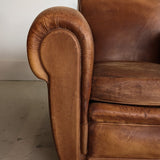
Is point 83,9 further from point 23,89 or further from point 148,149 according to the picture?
point 23,89

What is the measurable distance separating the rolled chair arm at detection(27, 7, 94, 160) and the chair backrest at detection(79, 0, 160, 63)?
A: 0.54m

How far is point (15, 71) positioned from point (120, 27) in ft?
5.11

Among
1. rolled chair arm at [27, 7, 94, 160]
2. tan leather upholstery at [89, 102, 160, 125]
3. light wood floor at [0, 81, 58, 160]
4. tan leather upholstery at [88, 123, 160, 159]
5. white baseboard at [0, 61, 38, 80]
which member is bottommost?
white baseboard at [0, 61, 38, 80]

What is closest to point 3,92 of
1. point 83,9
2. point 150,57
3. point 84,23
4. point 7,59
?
point 7,59

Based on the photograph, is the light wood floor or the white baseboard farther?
the white baseboard

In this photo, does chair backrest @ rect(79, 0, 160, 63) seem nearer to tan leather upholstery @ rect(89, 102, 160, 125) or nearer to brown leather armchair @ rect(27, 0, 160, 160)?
brown leather armchair @ rect(27, 0, 160, 160)

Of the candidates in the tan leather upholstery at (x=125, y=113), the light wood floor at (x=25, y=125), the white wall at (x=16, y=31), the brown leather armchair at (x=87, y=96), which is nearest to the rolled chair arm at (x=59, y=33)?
the brown leather armchair at (x=87, y=96)

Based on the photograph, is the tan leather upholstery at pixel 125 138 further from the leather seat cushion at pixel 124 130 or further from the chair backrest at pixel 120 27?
the chair backrest at pixel 120 27

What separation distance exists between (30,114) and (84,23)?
1044 mm

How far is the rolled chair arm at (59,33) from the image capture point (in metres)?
0.73

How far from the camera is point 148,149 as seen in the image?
895 mm

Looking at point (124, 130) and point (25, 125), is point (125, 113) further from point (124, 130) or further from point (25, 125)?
point (25, 125)

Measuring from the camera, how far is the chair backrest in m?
1.32

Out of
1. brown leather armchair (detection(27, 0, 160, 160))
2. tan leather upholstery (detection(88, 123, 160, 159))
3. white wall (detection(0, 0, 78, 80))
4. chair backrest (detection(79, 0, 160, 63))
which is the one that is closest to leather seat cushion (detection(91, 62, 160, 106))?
brown leather armchair (detection(27, 0, 160, 160))
